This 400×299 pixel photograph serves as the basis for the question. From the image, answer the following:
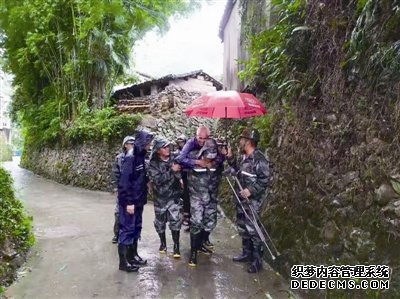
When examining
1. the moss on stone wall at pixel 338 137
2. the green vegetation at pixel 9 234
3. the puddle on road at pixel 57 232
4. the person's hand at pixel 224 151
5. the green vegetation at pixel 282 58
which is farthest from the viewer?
the puddle on road at pixel 57 232

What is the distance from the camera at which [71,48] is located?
603 inches

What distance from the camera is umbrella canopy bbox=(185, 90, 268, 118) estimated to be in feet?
15.3

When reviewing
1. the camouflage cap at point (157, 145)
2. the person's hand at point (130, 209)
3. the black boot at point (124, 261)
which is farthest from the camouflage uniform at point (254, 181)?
the black boot at point (124, 261)

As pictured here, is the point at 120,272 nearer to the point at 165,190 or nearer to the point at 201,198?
the point at 165,190

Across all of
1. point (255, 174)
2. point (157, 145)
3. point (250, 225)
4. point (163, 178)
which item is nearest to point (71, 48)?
point (157, 145)

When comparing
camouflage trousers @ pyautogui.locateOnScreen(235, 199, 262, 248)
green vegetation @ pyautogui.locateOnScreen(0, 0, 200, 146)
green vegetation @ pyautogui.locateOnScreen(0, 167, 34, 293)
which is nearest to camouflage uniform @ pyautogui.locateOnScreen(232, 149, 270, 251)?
camouflage trousers @ pyautogui.locateOnScreen(235, 199, 262, 248)

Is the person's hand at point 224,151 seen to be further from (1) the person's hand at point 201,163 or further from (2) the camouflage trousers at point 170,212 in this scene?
(2) the camouflage trousers at point 170,212

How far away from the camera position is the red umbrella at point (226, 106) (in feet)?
15.3

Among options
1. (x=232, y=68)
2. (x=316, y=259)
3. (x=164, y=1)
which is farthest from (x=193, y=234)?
(x=164, y=1)

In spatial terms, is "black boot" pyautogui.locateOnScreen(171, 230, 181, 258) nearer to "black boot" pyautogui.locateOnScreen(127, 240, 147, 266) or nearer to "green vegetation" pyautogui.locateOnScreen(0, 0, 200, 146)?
"black boot" pyautogui.locateOnScreen(127, 240, 147, 266)

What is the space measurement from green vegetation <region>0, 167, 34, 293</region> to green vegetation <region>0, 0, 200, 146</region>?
748 centimetres

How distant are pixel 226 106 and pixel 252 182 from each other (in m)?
1.03

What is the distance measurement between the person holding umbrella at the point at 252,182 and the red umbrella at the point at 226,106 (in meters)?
0.28

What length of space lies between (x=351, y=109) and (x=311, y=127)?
0.71 meters
